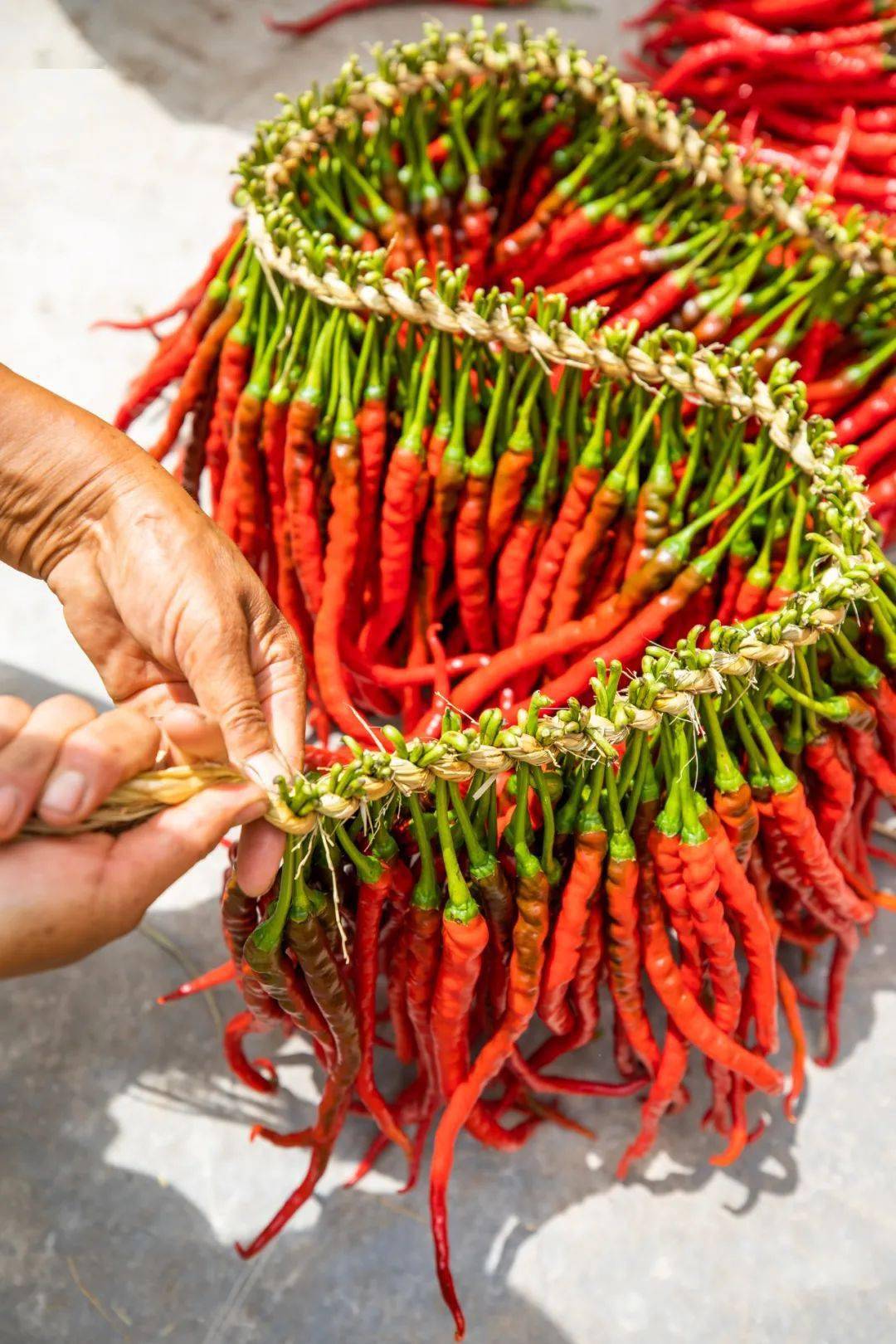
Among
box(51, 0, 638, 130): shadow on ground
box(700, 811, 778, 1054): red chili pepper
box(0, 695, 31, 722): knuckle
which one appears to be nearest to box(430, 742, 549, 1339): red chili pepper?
box(700, 811, 778, 1054): red chili pepper

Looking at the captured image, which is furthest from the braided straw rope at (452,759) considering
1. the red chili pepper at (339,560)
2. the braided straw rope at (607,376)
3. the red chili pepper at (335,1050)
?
the red chili pepper at (339,560)

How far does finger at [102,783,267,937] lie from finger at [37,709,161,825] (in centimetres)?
6

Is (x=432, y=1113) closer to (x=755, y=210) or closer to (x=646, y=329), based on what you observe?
(x=646, y=329)

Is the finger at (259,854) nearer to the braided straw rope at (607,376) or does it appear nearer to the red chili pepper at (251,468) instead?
the braided straw rope at (607,376)

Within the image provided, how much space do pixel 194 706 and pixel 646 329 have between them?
1292 millimetres

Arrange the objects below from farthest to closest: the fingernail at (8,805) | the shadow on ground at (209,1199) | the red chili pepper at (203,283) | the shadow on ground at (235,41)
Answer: the shadow on ground at (235,41), the red chili pepper at (203,283), the shadow on ground at (209,1199), the fingernail at (8,805)

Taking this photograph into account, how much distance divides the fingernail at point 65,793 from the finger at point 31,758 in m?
0.01

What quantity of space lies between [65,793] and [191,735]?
0.68ft

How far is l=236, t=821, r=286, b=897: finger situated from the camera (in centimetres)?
127

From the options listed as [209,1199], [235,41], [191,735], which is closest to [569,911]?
[191,735]

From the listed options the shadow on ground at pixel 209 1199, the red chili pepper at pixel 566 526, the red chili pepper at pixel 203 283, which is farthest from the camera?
the red chili pepper at pixel 203 283

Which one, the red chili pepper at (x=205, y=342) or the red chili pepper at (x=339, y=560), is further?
the red chili pepper at (x=205, y=342)

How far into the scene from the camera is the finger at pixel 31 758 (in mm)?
1062

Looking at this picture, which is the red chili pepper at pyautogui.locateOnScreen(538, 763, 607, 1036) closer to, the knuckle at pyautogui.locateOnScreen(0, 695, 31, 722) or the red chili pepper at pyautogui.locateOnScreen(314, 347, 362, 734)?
the red chili pepper at pyautogui.locateOnScreen(314, 347, 362, 734)
